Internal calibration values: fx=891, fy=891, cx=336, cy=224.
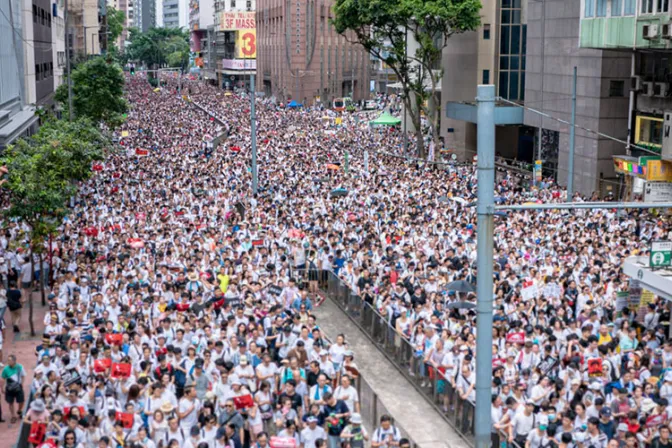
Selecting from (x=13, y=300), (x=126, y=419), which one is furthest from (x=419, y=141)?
(x=126, y=419)

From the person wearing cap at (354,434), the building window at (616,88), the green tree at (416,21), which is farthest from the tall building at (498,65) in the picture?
the person wearing cap at (354,434)

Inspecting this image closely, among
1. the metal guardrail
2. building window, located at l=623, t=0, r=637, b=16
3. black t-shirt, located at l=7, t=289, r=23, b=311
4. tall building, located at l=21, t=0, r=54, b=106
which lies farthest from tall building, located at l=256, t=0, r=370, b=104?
black t-shirt, located at l=7, t=289, r=23, b=311

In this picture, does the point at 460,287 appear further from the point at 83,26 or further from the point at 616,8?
the point at 83,26

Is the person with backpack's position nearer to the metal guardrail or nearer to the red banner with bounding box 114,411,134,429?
the metal guardrail

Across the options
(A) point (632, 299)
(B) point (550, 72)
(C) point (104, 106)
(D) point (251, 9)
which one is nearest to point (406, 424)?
(A) point (632, 299)

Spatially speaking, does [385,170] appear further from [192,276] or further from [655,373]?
[655,373]

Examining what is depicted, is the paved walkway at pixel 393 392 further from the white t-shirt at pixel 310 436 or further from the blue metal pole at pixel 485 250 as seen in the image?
the blue metal pole at pixel 485 250
